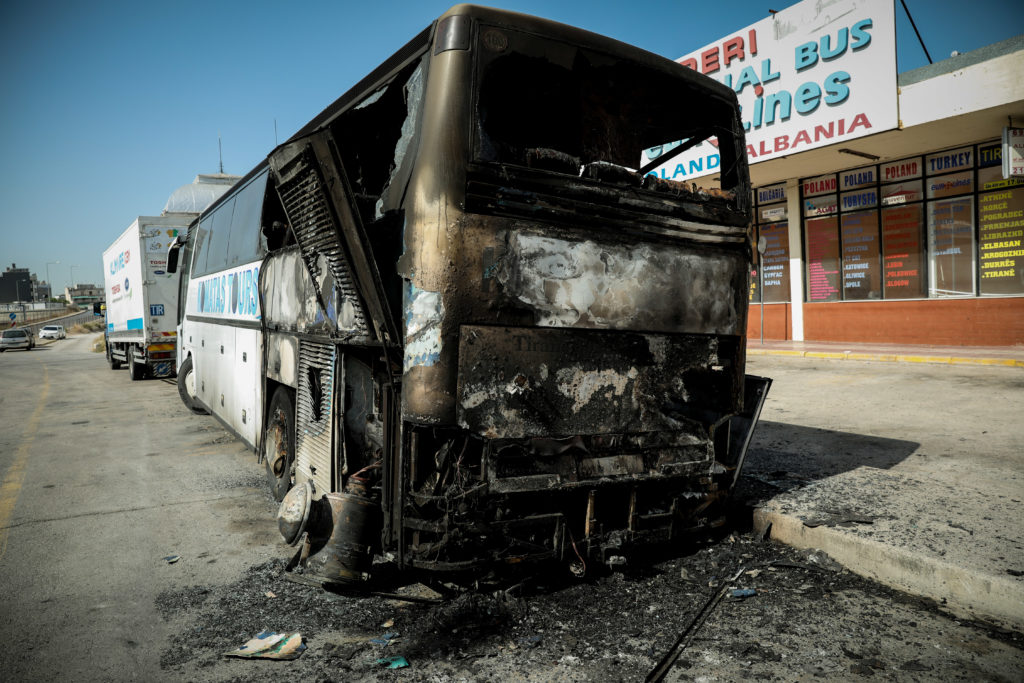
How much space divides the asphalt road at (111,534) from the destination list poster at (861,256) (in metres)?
13.7

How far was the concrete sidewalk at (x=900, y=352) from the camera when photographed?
34.9 feet

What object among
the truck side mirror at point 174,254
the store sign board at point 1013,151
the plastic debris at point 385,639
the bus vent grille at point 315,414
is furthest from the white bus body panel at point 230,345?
the store sign board at point 1013,151

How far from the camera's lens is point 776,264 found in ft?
54.1

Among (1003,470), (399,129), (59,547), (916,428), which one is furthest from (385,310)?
(916,428)

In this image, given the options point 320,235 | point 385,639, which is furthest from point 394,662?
point 320,235

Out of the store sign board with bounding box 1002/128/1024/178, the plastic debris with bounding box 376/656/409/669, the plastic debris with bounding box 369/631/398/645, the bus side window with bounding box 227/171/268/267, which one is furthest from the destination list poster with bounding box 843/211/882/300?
the plastic debris with bounding box 376/656/409/669

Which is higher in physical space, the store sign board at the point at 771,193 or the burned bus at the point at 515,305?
the store sign board at the point at 771,193

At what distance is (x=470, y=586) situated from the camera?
3.38m

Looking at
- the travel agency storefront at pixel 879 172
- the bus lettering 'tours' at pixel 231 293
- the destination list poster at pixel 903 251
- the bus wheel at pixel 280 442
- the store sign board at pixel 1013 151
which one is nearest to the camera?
the bus wheel at pixel 280 442

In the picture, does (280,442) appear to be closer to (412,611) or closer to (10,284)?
(412,611)

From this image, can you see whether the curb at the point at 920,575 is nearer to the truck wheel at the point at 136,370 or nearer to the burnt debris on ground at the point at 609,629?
the burnt debris on ground at the point at 609,629

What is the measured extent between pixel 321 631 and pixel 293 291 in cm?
238

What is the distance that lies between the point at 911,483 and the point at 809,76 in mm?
11283

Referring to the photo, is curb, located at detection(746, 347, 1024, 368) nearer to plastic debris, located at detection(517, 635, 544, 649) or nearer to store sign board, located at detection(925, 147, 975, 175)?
store sign board, located at detection(925, 147, 975, 175)
